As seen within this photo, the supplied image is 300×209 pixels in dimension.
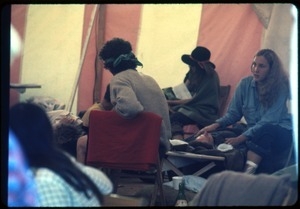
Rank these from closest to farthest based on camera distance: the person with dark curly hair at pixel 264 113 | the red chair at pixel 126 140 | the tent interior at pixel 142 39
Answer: the tent interior at pixel 142 39, the person with dark curly hair at pixel 264 113, the red chair at pixel 126 140

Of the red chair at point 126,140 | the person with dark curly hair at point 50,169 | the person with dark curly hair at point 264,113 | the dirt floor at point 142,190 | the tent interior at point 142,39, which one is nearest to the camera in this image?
the person with dark curly hair at point 50,169

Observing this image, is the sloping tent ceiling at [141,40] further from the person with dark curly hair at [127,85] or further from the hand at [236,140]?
the hand at [236,140]

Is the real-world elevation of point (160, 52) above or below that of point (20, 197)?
above

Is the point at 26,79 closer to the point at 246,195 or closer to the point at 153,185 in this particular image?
the point at 153,185

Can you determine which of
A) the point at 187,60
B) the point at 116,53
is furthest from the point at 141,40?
the point at 116,53

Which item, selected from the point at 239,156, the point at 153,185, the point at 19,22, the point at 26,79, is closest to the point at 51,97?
the point at 26,79

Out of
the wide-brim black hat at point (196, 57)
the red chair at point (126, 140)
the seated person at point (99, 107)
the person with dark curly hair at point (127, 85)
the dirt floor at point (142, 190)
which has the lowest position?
the dirt floor at point (142, 190)

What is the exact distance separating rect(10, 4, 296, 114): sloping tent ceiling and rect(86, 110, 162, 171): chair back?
0.19m

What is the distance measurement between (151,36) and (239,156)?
978 millimetres

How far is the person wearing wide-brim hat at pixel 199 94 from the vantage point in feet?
13.2

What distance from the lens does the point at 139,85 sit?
3805 millimetres

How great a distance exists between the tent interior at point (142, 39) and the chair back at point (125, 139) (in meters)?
0.19

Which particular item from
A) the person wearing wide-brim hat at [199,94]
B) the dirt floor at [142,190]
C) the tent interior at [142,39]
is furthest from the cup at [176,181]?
the tent interior at [142,39]

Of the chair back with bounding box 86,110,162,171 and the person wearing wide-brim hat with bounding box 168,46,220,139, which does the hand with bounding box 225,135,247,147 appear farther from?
the chair back with bounding box 86,110,162,171
